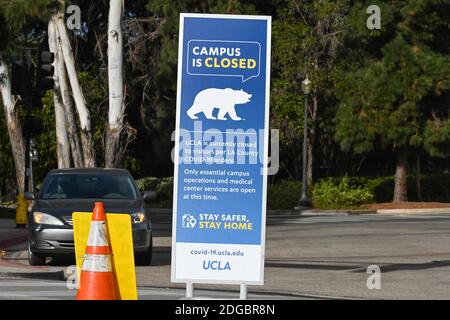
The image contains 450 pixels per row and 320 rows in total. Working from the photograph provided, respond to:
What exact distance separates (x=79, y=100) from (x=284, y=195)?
12.8 m

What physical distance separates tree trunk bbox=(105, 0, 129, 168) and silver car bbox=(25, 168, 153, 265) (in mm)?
13916

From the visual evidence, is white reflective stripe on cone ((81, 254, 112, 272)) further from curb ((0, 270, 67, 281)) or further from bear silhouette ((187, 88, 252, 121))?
curb ((0, 270, 67, 281))

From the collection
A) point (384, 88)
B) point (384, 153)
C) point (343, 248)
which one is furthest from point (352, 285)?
point (384, 153)

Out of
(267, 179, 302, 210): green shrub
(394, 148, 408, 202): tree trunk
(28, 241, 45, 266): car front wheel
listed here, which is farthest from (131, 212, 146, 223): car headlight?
(394, 148, 408, 202): tree trunk

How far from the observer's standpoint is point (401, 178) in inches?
1896

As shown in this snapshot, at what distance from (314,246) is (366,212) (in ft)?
60.2

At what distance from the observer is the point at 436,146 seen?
155 feet

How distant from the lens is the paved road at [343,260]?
15695 mm

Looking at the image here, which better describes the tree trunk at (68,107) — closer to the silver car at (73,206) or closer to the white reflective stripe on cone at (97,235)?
the silver car at (73,206)

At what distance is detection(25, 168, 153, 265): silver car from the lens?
18609 mm

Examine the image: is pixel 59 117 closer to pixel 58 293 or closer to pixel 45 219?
pixel 45 219

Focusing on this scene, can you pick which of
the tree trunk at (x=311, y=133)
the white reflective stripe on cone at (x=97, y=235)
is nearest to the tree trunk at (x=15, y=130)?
the tree trunk at (x=311, y=133)

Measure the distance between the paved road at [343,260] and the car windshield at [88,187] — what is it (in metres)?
1.42

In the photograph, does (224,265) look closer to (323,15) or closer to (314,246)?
(314,246)
